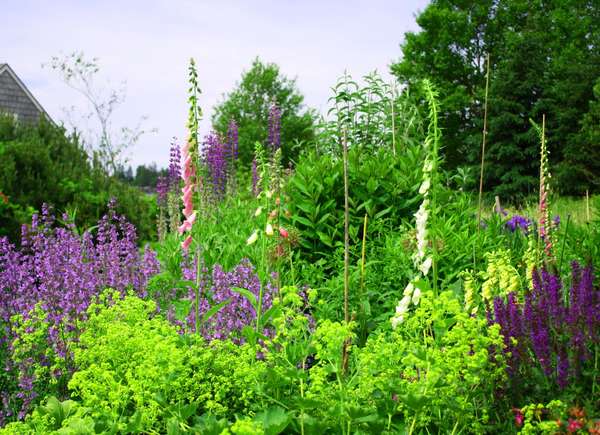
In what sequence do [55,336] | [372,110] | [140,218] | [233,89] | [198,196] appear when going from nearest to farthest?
[198,196] < [55,336] < [372,110] < [140,218] < [233,89]

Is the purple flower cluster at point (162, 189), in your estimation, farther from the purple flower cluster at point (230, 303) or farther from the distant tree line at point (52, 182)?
the purple flower cluster at point (230, 303)

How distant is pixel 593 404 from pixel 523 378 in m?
0.29

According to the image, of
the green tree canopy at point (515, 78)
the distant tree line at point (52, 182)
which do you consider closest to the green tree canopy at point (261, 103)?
the green tree canopy at point (515, 78)

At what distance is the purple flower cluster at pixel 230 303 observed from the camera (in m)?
4.38

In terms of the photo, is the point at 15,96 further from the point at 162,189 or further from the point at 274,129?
the point at 274,129

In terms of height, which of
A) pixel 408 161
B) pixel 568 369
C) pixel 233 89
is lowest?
pixel 568 369

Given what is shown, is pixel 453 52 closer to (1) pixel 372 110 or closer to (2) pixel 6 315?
(1) pixel 372 110

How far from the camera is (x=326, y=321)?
2684 mm

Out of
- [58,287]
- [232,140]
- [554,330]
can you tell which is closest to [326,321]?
[554,330]

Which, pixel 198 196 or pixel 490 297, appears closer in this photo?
pixel 490 297

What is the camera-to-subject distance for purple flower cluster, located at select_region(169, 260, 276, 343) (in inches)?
173

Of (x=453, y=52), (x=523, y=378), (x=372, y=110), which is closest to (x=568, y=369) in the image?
(x=523, y=378)

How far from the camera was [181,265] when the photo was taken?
605cm

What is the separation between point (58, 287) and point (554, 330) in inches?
141
